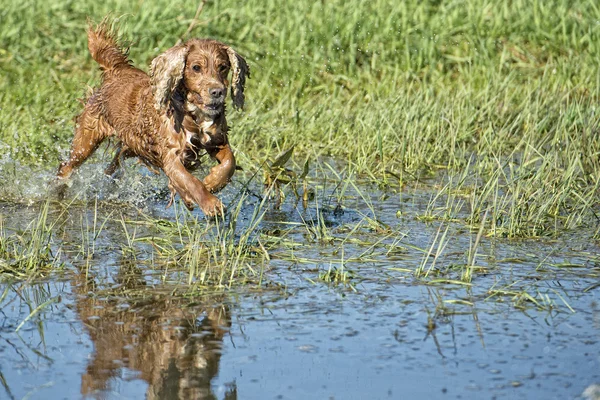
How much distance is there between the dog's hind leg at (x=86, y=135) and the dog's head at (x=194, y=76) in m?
1.06

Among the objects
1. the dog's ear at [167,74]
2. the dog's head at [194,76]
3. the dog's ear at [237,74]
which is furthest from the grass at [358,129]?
the dog's ear at [167,74]

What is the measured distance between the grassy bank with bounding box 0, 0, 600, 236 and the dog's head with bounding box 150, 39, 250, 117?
163 centimetres

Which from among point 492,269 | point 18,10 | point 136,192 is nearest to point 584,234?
point 492,269

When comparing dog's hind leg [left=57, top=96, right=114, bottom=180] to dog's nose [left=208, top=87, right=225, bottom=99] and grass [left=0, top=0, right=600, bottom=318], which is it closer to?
grass [left=0, top=0, right=600, bottom=318]

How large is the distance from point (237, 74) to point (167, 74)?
16.9 inches

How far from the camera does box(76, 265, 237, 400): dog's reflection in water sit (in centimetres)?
351

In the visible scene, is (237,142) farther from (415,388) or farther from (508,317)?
(415,388)

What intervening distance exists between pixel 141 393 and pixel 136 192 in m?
3.48

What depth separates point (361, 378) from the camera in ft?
11.7

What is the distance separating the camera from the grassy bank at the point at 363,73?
770 centimetres

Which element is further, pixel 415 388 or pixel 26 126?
pixel 26 126

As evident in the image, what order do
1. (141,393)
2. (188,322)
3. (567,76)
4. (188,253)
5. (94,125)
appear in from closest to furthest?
(141,393)
(188,322)
(188,253)
(94,125)
(567,76)

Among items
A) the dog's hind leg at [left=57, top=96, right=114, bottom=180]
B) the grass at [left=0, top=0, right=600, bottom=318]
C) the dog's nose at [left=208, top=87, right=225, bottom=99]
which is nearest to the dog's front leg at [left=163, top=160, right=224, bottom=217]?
the grass at [left=0, top=0, right=600, bottom=318]

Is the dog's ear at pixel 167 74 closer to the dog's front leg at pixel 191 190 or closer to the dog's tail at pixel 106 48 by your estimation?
the dog's front leg at pixel 191 190
